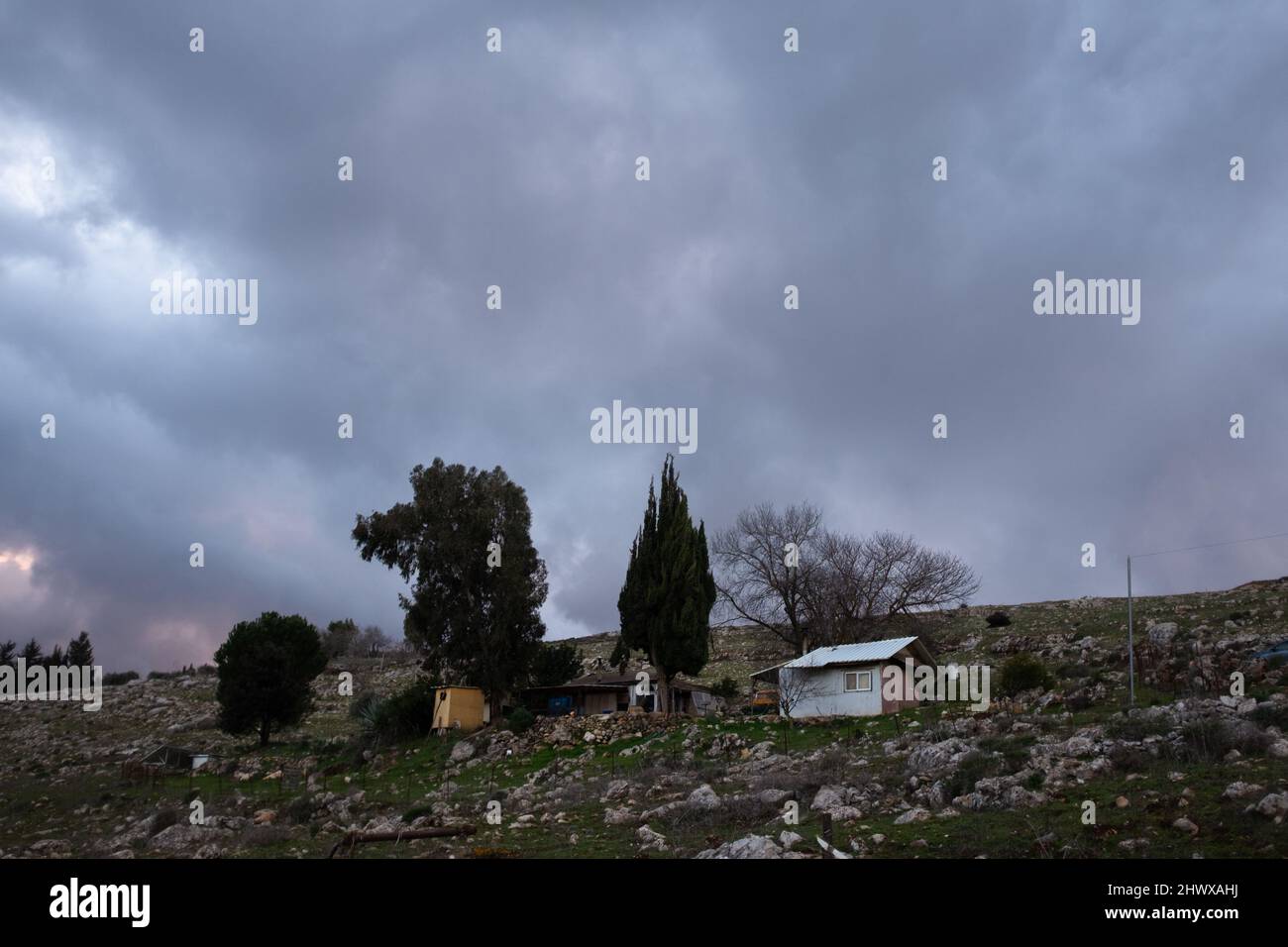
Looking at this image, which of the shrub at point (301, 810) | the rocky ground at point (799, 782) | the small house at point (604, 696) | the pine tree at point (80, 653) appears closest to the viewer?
the rocky ground at point (799, 782)

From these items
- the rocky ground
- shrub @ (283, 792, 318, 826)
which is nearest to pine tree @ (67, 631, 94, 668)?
the rocky ground

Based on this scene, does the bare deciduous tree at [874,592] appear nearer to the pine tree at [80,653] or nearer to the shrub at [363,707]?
the shrub at [363,707]

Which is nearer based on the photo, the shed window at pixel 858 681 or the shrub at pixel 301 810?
the shrub at pixel 301 810

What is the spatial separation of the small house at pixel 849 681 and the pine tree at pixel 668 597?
480cm

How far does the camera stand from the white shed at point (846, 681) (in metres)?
35.2

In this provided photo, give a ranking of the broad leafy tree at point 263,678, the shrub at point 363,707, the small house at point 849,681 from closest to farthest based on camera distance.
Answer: the small house at point 849,681 → the shrub at point 363,707 → the broad leafy tree at point 263,678

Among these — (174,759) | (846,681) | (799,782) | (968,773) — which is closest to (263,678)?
(174,759)

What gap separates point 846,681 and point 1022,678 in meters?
7.16

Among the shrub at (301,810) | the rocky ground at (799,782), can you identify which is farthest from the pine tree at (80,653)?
the shrub at (301,810)

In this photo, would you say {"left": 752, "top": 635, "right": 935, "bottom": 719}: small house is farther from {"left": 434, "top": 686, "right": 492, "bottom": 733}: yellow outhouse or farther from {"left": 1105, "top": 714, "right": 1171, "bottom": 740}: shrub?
{"left": 1105, "top": 714, "right": 1171, "bottom": 740}: shrub

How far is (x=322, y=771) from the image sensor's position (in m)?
34.2

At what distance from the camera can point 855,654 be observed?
36.9 m

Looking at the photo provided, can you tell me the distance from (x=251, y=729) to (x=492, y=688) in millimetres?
15481

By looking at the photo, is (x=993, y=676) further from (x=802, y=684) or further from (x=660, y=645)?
(x=660, y=645)
